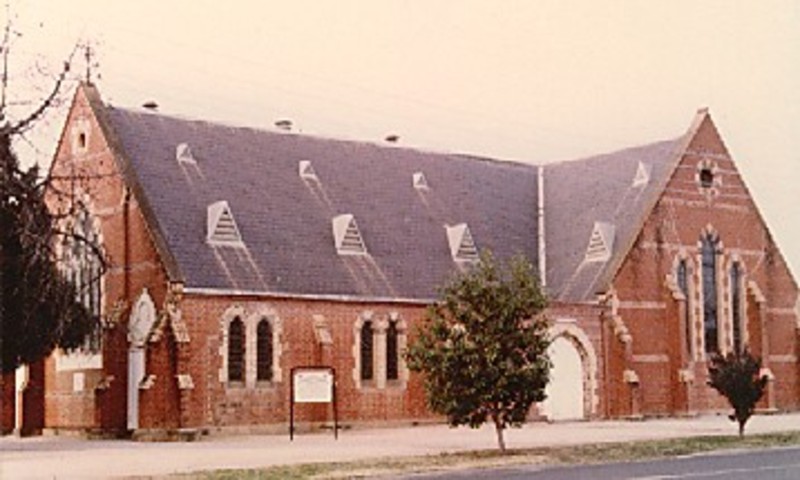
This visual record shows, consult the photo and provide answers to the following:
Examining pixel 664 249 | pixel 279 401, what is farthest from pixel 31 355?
pixel 664 249

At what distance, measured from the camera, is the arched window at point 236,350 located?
42875 millimetres

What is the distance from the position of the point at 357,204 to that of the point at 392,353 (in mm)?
6383

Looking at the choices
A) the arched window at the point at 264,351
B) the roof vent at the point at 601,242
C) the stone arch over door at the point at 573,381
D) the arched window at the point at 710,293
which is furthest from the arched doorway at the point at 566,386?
the arched window at the point at 264,351

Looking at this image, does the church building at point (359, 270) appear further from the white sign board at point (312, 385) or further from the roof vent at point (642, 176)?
the white sign board at point (312, 385)

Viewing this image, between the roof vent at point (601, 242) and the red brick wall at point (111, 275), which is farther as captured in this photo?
the roof vent at point (601, 242)

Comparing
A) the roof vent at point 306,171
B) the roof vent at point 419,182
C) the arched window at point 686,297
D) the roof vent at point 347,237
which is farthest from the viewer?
the roof vent at point 419,182

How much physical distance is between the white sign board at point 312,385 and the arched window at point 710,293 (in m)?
20.5

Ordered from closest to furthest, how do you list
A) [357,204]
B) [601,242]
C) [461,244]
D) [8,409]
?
[8,409]
[357,204]
[461,244]
[601,242]

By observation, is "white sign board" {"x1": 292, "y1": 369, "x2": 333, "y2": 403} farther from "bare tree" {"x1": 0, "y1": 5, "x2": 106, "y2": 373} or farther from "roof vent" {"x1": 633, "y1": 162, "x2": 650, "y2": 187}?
"roof vent" {"x1": 633, "y1": 162, "x2": 650, "y2": 187}

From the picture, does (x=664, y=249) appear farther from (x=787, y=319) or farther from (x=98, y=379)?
(x=98, y=379)

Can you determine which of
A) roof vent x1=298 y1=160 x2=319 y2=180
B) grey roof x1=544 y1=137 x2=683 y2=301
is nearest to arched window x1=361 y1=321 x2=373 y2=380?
roof vent x1=298 y1=160 x2=319 y2=180

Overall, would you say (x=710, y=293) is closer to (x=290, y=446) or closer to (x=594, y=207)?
(x=594, y=207)

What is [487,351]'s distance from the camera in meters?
31.3

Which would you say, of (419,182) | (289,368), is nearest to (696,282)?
(419,182)
